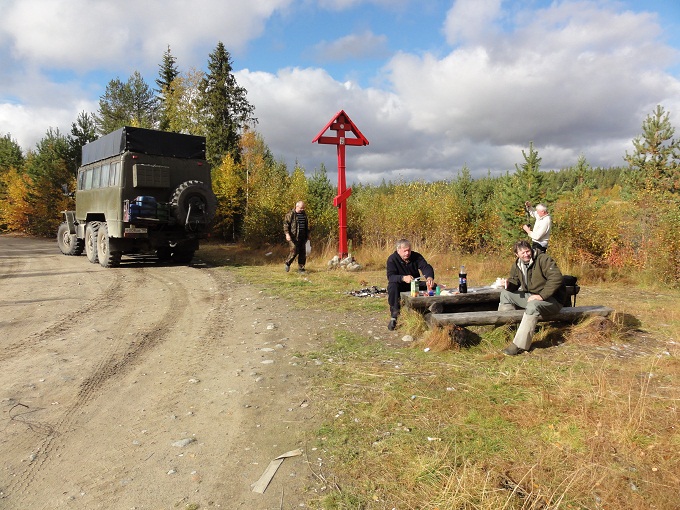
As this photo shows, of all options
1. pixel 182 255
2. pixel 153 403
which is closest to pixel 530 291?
pixel 153 403

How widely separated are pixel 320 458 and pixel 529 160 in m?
12.5

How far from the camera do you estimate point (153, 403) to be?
402 cm

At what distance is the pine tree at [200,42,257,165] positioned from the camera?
28.5 meters

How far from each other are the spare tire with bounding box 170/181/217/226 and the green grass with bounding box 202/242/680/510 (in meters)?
8.21

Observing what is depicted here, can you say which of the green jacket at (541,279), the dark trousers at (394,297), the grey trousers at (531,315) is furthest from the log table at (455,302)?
the grey trousers at (531,315)

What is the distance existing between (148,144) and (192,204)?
2.17 meters

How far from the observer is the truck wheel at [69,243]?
16297 millimetres

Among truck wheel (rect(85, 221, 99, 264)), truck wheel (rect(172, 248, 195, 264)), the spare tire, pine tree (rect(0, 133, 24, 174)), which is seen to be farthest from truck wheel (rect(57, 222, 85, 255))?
pine tree (rect(0, 133, 24, 174))

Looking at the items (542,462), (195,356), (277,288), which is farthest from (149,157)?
(542,462)

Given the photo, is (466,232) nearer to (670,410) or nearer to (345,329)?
(345,329)

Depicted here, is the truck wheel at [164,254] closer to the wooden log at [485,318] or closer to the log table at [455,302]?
the log table at [455,302]

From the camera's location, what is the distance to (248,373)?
15.4ft

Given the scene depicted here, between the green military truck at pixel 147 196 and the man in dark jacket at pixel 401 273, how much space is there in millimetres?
8005

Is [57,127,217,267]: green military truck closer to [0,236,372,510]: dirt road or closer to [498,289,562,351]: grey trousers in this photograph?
[0,236,372,510]: dirt road
